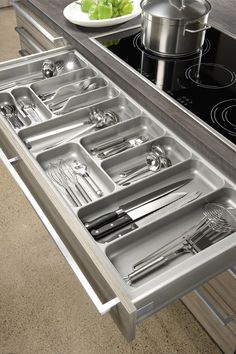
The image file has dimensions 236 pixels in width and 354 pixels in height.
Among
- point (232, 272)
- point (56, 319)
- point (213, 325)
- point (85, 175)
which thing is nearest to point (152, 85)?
point (85, 175)

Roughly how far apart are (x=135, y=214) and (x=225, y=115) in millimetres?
424

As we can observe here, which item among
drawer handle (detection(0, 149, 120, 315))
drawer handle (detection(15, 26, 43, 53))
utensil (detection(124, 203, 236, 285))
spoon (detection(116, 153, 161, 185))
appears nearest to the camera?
drawer handle (detection(0, 149, 120, 315))

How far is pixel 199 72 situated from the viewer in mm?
1379

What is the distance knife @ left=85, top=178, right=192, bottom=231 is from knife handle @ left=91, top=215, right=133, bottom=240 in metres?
0.01

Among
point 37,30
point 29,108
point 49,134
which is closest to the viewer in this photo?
point 49,134

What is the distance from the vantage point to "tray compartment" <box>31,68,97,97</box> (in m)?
1.39

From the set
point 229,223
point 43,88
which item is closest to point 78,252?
point 229,223

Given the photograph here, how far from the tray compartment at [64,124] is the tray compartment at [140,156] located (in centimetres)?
11

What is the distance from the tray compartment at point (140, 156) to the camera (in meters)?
1.12

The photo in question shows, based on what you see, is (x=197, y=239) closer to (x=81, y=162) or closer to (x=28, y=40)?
(x=81, y=162)

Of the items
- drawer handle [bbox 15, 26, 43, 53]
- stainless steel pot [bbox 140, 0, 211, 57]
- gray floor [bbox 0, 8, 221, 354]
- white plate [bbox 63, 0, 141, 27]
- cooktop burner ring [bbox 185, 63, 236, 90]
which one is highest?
stainless steel pot [bbox 140, 0, 211, 57]

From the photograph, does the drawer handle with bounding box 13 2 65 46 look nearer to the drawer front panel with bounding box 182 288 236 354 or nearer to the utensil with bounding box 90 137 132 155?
the utensil with bounding box 90 137 132 155

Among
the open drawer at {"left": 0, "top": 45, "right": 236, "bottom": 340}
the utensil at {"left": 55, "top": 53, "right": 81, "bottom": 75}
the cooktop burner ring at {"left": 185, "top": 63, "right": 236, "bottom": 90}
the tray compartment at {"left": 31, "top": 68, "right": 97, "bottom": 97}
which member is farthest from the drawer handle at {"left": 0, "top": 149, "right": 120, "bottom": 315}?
the cooktop burner ring at {"left": 185, "top": 63, "right": 236, "bottom": 90}

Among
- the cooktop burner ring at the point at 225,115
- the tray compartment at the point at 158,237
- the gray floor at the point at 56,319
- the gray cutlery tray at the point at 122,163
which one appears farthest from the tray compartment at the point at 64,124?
the gray floor at the point at 56,319
